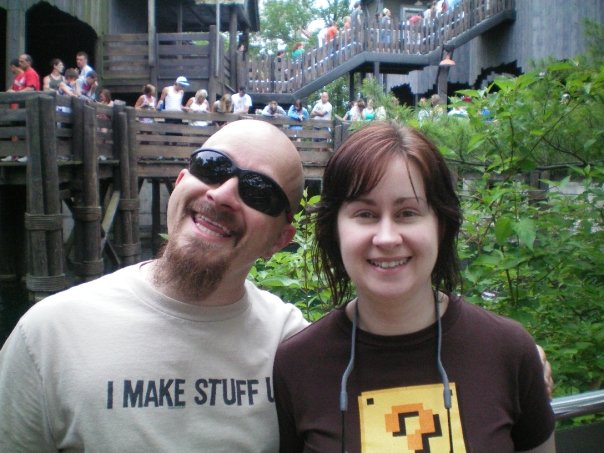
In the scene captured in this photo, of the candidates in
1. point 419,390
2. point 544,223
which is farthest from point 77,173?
point 419,390

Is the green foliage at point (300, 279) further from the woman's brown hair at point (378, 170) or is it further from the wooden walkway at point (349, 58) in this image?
the wooden walkway at point (349, 58)

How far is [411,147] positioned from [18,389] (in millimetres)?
1056

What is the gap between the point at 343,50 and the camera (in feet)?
71.2

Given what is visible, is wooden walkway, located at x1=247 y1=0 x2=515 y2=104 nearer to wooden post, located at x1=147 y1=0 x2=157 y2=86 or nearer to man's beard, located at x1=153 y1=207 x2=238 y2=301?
wooden post, located at x1=147 y1=0 x2=157 y2=86

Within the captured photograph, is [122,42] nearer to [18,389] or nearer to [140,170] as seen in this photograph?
[140,170]

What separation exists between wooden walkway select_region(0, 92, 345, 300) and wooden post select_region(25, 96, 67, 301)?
1 centimetres

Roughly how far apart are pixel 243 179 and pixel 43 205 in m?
8.09

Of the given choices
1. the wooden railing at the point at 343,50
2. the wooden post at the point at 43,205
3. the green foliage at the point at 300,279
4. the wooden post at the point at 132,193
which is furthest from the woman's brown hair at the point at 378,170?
the wooden railing at the point at 343,50

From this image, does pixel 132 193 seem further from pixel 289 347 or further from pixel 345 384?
pixel 345 384

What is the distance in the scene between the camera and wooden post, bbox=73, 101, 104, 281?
10.6 meters

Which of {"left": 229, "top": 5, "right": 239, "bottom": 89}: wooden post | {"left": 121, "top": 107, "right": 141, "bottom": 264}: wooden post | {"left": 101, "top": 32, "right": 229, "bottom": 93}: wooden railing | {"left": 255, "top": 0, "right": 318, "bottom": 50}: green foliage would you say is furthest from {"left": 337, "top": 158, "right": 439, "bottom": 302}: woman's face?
{"left": 255, "top": 0, "right": 318, "bottom": 50}: green foliage

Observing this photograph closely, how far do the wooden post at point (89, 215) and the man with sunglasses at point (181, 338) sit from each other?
8.96 meters

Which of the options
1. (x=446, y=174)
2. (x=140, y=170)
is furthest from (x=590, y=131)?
(x=140, y=170)

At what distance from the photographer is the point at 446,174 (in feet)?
5.71
